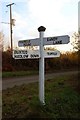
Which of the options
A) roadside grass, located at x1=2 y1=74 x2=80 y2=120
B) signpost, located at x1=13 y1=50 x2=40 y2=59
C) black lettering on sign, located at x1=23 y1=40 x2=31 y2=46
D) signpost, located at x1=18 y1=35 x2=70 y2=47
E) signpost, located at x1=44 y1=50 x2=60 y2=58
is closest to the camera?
roadside grass, located at x1=2 y1=74 x2=80 y2=120

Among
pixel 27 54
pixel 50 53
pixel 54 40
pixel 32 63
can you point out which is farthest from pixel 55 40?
pixel 32 63

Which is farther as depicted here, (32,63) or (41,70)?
(32,63)

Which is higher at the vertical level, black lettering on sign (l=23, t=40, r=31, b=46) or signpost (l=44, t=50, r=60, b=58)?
black lettering on sign (l=23, t=40, r=31, b=46)

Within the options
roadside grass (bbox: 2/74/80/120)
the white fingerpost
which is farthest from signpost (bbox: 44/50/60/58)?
roadside grass (bbox: 2/74/80/120)

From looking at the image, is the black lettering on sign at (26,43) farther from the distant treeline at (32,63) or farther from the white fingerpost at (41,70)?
the distant treeline at (32,63)

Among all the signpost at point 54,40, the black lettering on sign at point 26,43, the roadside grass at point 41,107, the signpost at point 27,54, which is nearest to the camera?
the roadside grass at point 41,107

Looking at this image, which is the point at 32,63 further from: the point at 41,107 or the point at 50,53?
the point at 41,107

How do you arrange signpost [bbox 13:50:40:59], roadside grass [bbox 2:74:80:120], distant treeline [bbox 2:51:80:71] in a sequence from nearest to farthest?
roadside grass [bbox 2:74:80:120] → signpost [bbox 13:50:40:59] → distant treeline [bbox 2:51:80:71]

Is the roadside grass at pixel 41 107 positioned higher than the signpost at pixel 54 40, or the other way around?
the signpost at pixel 54 40

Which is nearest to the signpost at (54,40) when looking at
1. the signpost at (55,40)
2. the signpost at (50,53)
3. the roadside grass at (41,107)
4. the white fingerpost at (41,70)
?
the signpost at (55,40)

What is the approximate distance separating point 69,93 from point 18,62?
A: 64.8 ft

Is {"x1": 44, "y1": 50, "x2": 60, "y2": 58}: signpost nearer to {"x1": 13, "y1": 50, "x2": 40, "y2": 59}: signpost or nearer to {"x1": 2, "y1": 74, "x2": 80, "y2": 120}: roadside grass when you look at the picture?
{"x1": 13, "y1": 50, "x2": 40, "y2": 59}: signpost

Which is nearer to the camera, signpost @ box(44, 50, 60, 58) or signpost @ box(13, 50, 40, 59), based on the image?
signpost @ box(13, 50, 40, 59)

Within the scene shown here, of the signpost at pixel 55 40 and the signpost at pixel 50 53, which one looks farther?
the signpost at pixel 50 53
